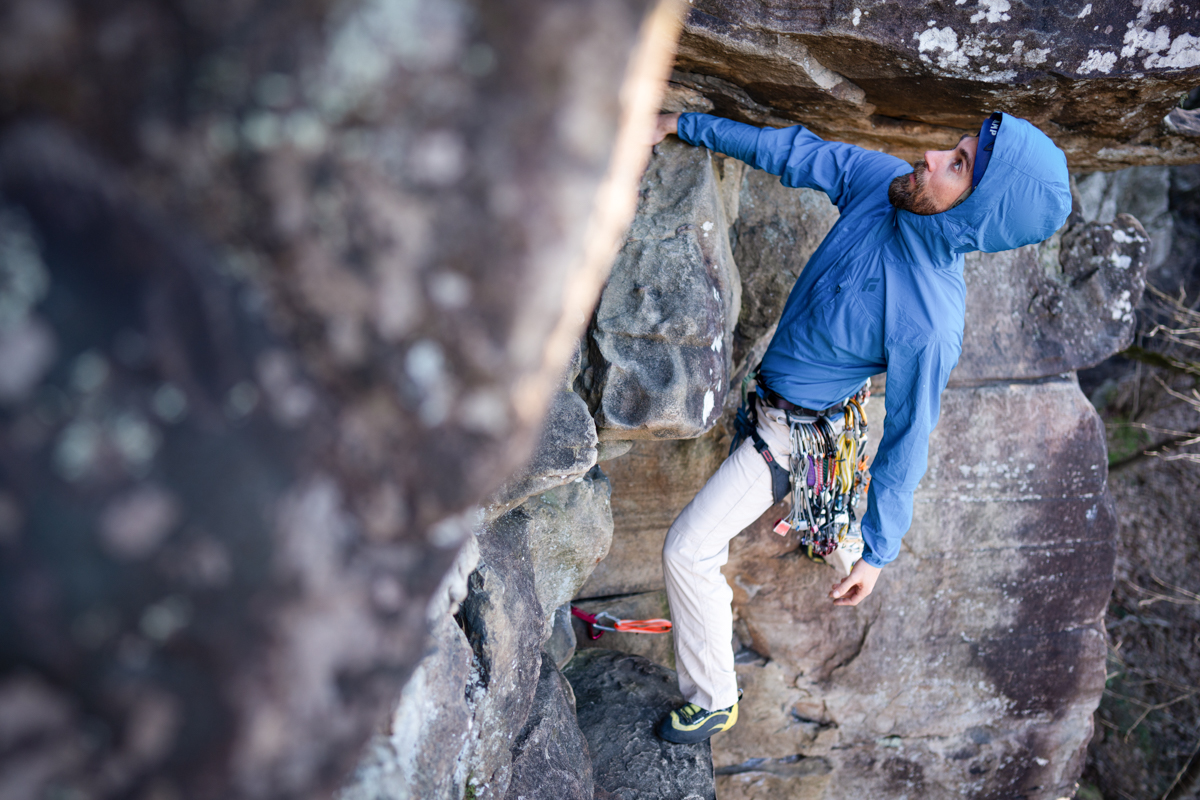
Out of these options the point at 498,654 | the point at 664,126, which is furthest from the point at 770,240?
the point at 498,654

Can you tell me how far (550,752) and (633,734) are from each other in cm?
72

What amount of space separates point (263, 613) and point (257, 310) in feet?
0.97

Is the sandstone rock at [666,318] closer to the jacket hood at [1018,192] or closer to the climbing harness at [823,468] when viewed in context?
the climbing harness at [823,468]

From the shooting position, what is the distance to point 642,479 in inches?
128

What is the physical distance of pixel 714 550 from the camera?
2615mm

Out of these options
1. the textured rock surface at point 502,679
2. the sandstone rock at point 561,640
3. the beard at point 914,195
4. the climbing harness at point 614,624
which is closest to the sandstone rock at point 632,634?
the climbing harness at point 614,624

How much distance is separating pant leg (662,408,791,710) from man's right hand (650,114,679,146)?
104 centimetres

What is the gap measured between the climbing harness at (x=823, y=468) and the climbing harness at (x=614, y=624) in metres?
1.12

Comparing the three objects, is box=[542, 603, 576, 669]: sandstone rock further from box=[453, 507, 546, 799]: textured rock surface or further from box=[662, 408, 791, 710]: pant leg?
box=[453, 507, 546, 799]: textured rock surface

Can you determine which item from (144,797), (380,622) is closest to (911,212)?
(380,622)

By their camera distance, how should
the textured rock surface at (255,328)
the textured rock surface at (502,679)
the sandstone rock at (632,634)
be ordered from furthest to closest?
the sandstone rock at (632,634), the textured rock surface at (502,679), the textured rock surface at (255,328)

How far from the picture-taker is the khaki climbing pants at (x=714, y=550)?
255 centimetres

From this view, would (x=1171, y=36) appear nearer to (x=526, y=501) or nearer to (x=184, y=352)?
(x=526, y=501)

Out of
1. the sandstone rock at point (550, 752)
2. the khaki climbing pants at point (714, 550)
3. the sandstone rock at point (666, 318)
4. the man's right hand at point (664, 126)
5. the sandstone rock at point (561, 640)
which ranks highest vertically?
the man's right hand at point (664, 126)
